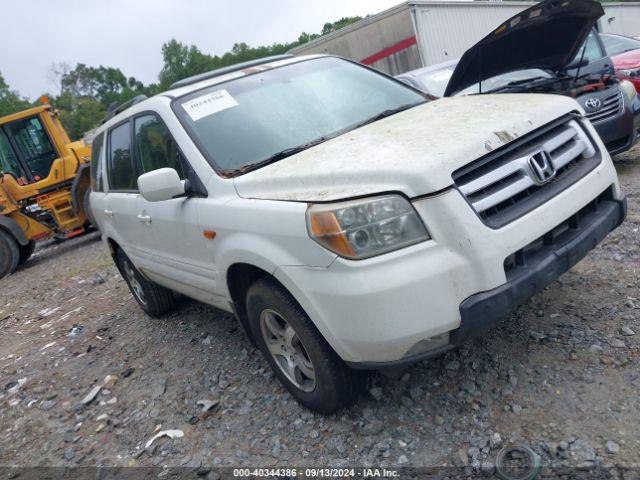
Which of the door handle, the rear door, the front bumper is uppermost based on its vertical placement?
the door handle

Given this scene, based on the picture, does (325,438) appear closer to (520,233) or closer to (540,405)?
(540,405)

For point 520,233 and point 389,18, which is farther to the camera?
point 389,18

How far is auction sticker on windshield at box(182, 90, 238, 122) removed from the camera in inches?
131

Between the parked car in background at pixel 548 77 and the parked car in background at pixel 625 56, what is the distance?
0.96 m

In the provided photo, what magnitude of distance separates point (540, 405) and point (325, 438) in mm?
1052

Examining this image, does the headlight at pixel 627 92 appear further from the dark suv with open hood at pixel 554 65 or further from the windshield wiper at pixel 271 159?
the windshield wiper at pixel 271 159

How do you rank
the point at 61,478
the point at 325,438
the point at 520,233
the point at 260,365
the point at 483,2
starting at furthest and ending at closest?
the point at 483,2 → the point at 260,365 → the point at 61,478 → the point at 325,438 → the point at 520,233

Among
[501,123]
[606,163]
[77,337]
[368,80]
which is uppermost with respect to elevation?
[368,80]

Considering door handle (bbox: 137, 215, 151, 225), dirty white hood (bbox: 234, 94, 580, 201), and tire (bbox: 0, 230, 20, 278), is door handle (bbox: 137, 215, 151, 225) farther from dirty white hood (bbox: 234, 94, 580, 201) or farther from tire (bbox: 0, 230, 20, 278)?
tire (bbox: 0, 230, 20, 278)

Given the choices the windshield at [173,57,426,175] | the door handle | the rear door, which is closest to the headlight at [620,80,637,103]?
the rear door

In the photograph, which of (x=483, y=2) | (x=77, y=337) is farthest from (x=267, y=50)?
(x=77, y=337)

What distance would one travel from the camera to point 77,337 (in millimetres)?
5402

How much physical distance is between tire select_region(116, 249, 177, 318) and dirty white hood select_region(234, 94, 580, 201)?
2471 mm

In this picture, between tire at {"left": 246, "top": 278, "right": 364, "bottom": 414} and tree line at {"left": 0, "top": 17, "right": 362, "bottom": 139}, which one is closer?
tire at {"left": 246, "top": 278, "right": 364, "bottom": 414}
